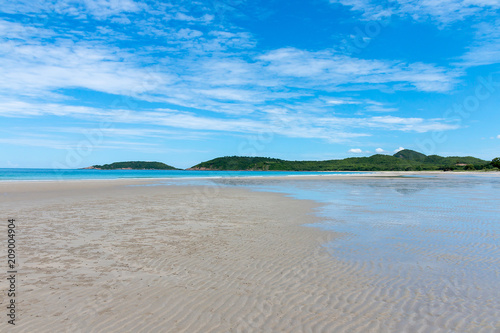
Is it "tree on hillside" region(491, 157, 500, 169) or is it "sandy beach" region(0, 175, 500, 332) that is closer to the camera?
"sandy beach" region(0, 175, 500, 332)

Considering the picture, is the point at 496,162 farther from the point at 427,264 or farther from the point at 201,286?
the point at 201,286

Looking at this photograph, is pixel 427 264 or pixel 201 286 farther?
pixel 427 264

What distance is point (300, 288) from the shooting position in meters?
6.64

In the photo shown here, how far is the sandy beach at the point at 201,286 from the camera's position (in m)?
5.17

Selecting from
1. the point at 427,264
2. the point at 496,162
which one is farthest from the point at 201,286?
the point at 496,162

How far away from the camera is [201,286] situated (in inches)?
266

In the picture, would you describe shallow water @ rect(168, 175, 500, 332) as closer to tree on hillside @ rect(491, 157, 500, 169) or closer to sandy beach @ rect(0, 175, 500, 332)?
sandy beach @ rect(0, 175, 500, 332)

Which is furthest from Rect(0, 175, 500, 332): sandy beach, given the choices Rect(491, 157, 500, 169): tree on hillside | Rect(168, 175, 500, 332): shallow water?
Rect(491, 157, 500, 169): tree on hillside

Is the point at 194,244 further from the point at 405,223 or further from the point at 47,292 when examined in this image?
the point at 405,223

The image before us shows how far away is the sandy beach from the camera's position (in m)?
5.17

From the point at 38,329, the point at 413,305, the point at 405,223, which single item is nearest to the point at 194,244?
the point at 38,329

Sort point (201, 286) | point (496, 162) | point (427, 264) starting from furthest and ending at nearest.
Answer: point (496, 162), point (427, 264), point (201, 286)

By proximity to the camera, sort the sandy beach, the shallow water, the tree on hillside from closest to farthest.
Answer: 1. the sandy beach
2. the shallow water
3. the tree on hillside

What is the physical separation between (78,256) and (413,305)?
339 inches
